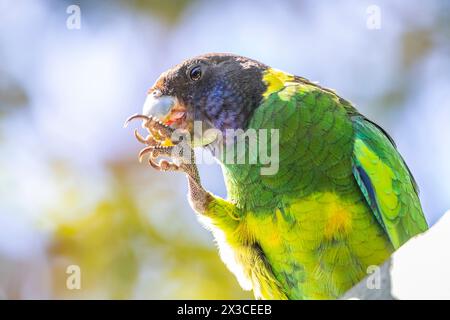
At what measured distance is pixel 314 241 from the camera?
3.80m

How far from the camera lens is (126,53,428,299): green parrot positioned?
3.80 m

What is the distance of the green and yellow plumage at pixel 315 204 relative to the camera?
379cm

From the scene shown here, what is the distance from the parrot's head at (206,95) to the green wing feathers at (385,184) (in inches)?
29.0

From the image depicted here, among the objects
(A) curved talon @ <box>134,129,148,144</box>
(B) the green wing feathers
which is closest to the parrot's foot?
(A) curved talon @ <box>134,129,148,144</box>

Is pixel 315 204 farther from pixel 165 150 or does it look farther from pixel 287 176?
pixel 165 150

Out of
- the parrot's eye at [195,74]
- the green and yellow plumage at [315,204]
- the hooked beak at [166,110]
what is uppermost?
the parrot's eye at [195,74]

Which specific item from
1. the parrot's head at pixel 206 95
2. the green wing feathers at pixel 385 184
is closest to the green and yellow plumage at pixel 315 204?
the green wing feathers at pixel 385 184

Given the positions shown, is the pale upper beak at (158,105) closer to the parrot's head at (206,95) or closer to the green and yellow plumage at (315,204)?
the parrot's head at (206,95)

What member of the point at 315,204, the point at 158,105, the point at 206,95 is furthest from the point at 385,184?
the point at 158,105

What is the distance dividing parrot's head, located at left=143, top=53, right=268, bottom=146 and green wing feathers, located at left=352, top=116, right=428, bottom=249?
737mm

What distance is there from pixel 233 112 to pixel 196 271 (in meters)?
2.41

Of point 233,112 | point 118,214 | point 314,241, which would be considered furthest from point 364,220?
point 118,214

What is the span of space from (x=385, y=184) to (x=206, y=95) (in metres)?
1.30
